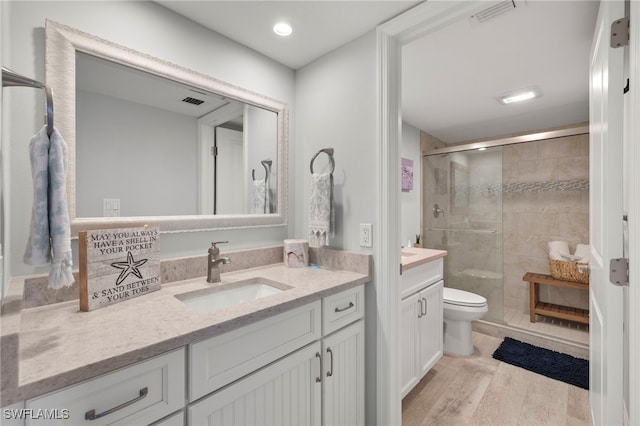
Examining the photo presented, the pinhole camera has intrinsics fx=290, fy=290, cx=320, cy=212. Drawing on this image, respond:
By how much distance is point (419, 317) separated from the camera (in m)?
1.94

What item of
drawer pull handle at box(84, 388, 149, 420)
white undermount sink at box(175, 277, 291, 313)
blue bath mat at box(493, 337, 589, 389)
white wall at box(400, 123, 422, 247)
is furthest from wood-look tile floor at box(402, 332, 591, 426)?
drawer pull handle at box(84, 388, 149, 420)

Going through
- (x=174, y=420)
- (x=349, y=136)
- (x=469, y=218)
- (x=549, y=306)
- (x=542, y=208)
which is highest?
(x=349, y=136)

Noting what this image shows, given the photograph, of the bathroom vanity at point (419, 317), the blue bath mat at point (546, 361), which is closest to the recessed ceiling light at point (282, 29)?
the bathroom vanity at point (419, 317)

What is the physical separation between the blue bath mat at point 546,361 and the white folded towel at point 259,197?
2.34 metres

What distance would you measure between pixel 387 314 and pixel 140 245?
1166 millimetres

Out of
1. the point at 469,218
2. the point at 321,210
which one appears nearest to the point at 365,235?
the point at 321,210

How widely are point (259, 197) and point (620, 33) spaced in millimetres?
1652

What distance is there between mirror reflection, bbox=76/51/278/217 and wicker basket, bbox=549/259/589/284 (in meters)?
3.06

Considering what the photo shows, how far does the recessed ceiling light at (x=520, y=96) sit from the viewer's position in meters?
2.42

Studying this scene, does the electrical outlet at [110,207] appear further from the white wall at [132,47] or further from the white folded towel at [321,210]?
the white folded towel at [321,210]

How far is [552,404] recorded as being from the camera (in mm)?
1887

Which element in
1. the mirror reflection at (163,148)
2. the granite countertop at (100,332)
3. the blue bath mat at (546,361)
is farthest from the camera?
the blue bath mat at (546,361)

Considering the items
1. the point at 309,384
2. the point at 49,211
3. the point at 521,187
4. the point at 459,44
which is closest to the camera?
the point at 49,211

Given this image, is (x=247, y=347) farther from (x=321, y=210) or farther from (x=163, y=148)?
(x=163, y=148)
